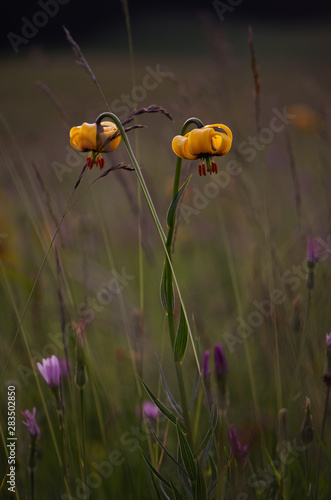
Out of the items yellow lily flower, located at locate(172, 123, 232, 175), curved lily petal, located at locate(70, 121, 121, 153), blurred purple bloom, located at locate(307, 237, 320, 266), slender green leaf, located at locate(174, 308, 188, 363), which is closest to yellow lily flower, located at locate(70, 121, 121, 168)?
curved lily petal, located at locate(70, 121, 121, 153)

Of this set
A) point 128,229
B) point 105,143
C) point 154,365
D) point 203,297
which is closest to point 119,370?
point 154,365

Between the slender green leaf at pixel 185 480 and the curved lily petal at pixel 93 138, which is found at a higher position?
the curved lily petal at pixel 93 138

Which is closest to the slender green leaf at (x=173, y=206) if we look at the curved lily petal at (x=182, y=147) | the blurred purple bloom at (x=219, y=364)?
the curved lily petal at (x=182, y=147)

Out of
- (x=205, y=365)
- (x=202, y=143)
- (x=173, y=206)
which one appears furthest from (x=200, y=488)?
(x=202, y=143)

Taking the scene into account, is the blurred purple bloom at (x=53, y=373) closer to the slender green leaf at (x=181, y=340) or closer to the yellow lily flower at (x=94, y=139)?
the slender green leaf at (x=181, y=340)

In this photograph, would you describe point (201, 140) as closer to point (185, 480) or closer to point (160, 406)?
point (160, 406)

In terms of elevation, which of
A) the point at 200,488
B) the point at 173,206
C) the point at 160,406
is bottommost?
the point at 200,488

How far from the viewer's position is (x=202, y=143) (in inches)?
27.5

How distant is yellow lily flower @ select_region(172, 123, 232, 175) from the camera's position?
69 cm

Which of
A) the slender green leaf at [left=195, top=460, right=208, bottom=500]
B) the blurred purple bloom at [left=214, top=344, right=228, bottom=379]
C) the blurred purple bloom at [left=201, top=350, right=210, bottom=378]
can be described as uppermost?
the blurred purple bloom at [left=201, top=350, right=210, bottom=378]

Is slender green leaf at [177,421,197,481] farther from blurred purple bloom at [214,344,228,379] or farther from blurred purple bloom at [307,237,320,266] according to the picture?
blurred purple bloom at [307,237,320,266]

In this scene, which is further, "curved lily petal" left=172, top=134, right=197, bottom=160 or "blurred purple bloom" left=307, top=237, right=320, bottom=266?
"blurred purple bloom" left=307, top=237, right=320, bottom=266

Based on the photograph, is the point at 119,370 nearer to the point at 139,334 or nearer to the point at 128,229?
the point at 139,334

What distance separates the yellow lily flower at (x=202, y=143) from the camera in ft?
2.28
